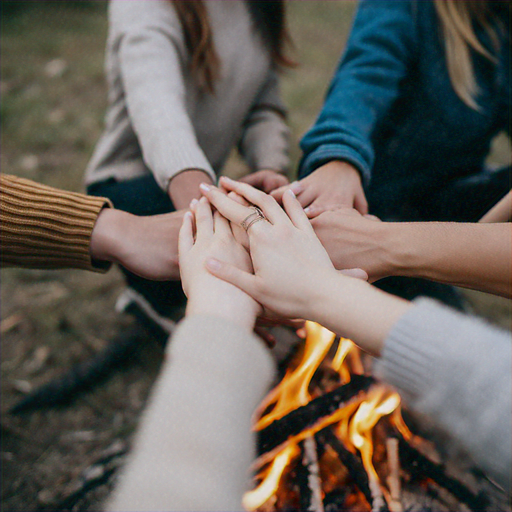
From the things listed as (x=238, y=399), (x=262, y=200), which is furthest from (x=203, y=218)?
(x=238, y=399)

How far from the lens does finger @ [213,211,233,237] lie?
112cm

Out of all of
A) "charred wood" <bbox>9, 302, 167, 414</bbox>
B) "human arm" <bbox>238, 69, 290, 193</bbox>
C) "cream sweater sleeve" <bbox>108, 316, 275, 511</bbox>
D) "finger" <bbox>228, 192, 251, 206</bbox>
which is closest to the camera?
"cream sweater sleeve" <bbox>108, 316, 275, 511</bbox>

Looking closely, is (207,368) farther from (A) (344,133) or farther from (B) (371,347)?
(A) (344,133)

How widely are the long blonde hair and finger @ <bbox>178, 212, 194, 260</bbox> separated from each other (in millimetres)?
1012

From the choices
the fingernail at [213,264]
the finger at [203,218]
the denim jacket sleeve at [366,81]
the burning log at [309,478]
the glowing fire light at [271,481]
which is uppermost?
the denim jacket sleeve at [366,81]

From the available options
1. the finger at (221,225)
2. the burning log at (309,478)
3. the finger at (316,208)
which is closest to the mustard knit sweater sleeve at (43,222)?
the finger at (221,225)

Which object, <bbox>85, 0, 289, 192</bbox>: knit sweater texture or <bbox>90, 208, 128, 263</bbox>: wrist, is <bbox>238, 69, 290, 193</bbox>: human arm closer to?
<bbox>85, 0, 289, 192</bbox>: knit sweater texture

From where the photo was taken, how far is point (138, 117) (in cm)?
137

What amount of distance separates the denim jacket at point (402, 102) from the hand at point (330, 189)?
4 cm

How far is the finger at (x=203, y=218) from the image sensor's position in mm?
1115

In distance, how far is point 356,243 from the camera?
1144 millimetres

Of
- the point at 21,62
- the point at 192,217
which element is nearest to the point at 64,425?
the point at 192,217

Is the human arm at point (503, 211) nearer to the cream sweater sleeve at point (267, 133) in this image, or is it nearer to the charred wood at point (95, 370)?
the cream sweater sleeve at point (267, 133)

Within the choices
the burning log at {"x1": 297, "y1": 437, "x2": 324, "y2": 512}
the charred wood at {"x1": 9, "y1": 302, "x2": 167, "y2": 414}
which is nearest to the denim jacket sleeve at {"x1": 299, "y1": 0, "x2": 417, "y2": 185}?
the burning log at {"x1": 297, "y1": 437, "x2": 324, "y2": 512}
